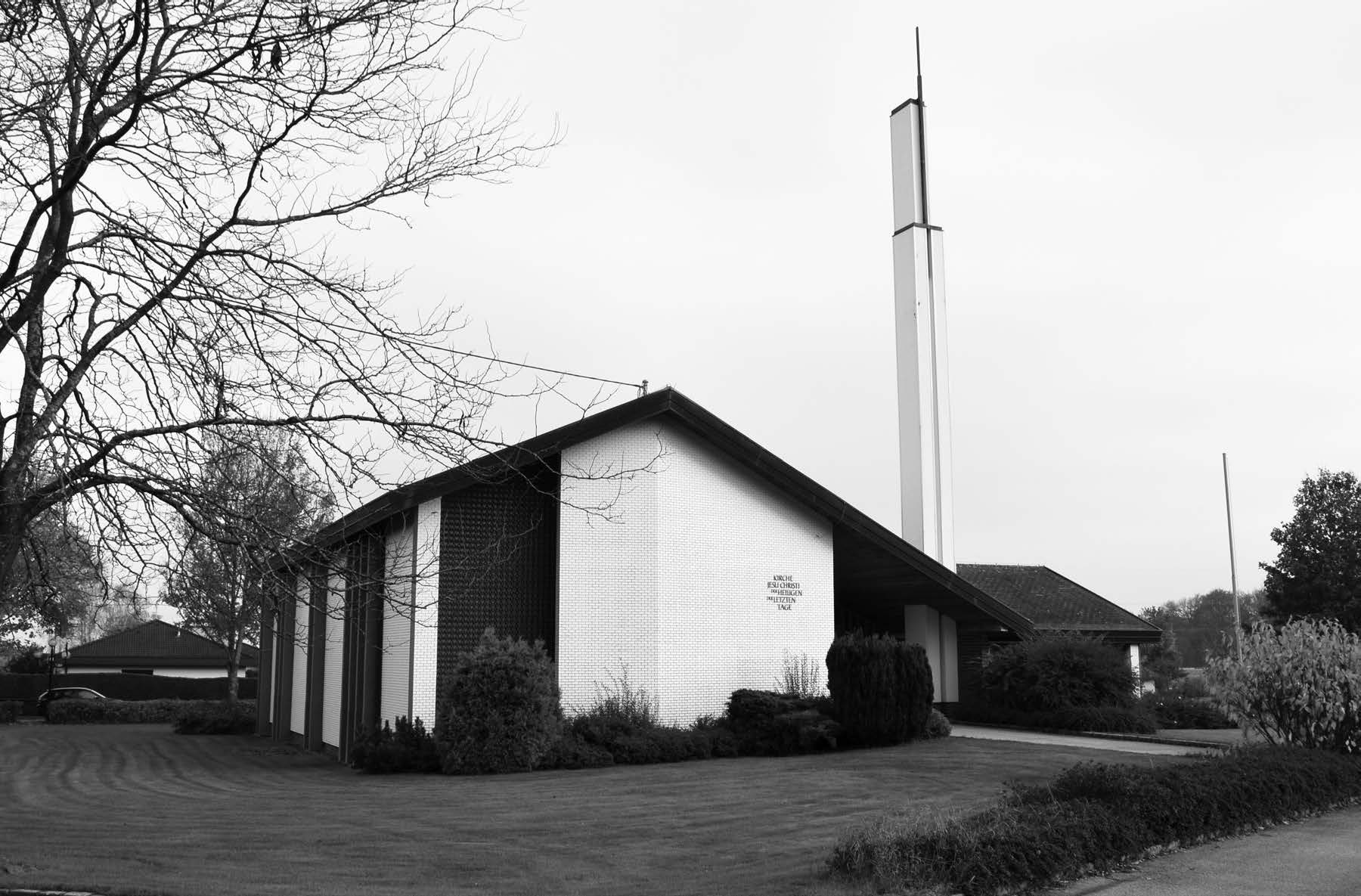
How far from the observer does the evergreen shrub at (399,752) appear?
1889 cm

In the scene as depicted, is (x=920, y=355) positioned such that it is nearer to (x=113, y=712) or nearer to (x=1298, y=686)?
(x=1298, y=686)

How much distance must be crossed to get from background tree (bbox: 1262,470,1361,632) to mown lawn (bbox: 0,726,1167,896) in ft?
87.5

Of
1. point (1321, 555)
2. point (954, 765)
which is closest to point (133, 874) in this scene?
point (954, 765)

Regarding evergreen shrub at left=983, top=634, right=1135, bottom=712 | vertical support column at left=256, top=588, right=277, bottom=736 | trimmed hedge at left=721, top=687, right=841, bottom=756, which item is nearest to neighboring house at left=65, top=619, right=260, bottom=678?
vertical support column at left=256, top=588, right=277, bottom=736

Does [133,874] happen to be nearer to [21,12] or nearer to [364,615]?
[21,12]

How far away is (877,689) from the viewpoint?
2103 centimetres

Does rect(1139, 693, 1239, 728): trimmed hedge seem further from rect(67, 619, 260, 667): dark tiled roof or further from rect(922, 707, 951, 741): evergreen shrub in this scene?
rect(67, 619, 260, 667): dark tiled roof

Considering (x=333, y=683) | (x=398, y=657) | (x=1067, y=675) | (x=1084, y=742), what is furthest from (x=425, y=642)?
(x=1067, y=675)

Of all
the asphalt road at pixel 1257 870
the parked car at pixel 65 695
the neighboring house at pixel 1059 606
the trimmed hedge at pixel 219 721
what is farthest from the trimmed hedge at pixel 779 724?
the parked car at pixel 65 695

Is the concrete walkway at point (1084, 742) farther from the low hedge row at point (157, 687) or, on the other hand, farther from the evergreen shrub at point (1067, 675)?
the low hedge row at point (157, 687)

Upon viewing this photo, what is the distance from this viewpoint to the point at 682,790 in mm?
15531

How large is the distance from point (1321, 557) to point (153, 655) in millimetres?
53268

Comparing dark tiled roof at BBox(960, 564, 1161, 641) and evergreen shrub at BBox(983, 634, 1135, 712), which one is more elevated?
dark tiled roof at BBox(960, 564, 1161, 641)

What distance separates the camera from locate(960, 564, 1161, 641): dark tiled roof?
33.6 metres
